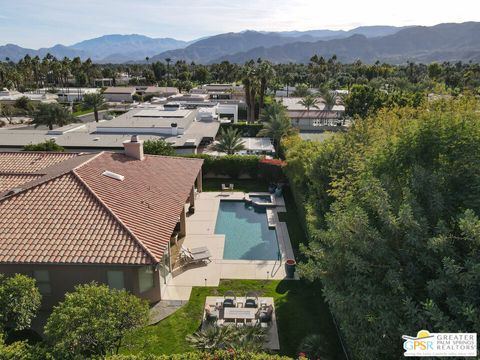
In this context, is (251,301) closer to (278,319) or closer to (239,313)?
(239,313)

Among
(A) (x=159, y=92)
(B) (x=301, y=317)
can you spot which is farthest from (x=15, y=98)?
(B) (x=301, y=317)

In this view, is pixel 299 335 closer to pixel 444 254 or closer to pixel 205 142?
pixel 444 254

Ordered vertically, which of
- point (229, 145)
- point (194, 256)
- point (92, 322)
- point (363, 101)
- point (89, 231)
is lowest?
point (194, 256)

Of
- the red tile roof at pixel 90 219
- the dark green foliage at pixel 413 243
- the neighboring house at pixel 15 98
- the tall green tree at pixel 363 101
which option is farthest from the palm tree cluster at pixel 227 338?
the neighboring house at pixel 15 98

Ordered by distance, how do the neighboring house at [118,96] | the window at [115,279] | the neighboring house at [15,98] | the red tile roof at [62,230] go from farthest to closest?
the neighboring house at [118,96]
the neighboring house at [15,98]
the window at [115,279]
the red tile roof at [62,230]

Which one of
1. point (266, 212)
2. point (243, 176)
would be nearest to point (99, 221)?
point (266, 212)

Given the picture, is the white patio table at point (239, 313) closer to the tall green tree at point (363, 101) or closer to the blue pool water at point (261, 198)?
the blue pool water at point (261, 198)
